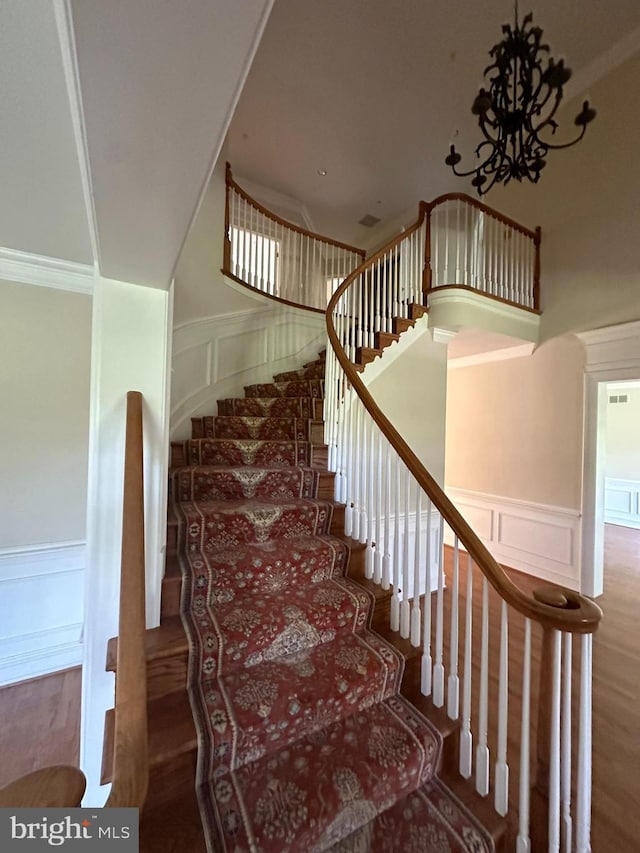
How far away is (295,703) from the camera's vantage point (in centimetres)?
121

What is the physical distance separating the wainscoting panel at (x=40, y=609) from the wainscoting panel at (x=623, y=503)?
7.19 m

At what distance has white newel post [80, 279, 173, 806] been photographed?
1351 millimetres

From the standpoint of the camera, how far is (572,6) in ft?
9.28

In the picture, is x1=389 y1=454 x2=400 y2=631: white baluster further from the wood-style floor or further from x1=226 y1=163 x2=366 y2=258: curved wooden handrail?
x1=226 y1=163 x2=366 y2=258: curved wooden handrail

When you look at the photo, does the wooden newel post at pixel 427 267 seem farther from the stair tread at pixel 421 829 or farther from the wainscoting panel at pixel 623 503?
the wainscoting panel at pixel 623 503

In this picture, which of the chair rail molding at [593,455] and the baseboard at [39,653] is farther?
the chair rail molding at [593,455]

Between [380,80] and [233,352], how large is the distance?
3047 mm

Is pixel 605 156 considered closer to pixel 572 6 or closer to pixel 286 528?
pixel 572 6

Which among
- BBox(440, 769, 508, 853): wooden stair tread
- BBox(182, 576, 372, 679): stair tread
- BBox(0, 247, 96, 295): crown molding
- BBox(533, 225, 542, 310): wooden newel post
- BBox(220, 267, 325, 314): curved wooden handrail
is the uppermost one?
BBox(533, 225, 542, 310): wooden newel post

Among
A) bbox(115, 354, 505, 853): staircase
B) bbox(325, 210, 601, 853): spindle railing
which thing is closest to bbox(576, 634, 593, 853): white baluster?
bbox(325, 210, 601, 853): spindle railing

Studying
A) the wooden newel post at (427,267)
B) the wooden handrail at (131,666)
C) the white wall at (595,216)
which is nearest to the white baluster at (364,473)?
the wooden handrail at (131,666)

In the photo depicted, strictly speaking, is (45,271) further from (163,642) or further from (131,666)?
(131,666)

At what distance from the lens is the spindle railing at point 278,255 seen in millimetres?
3574

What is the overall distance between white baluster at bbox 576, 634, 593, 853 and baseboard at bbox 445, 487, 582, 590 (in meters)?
2.83
